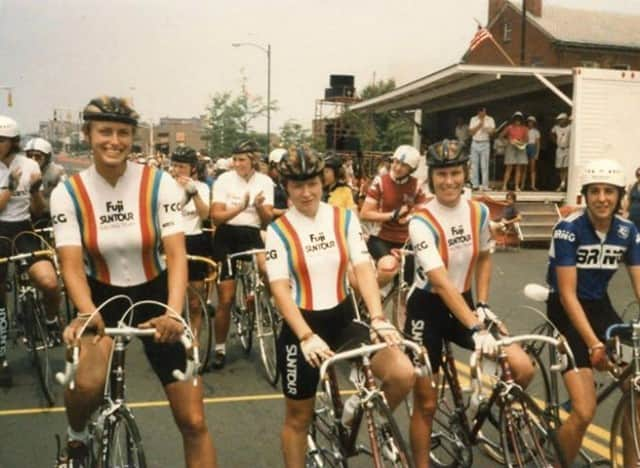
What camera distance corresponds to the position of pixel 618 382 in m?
4.23

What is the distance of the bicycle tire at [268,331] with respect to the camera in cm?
706

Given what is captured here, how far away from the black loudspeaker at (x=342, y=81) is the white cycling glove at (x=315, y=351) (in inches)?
2020

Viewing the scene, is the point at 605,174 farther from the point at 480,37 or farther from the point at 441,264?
the point at 480,37

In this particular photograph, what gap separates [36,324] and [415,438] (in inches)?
155

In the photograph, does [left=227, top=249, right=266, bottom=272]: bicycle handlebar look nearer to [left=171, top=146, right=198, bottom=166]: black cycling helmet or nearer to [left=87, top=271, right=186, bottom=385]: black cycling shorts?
[left=171, top=146, right=198, bottom=166]: black cycling helmet

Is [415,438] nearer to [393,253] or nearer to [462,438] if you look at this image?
[462,438]

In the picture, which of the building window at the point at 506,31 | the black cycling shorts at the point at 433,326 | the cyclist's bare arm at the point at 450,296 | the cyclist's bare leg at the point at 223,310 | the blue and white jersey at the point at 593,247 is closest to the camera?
the cyclist's bare arm at the point at 450,296

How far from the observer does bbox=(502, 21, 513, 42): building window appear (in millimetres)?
54781

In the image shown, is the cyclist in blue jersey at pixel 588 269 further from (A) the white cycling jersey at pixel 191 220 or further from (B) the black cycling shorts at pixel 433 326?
(A) the white cycling jersey at pixel 191 220

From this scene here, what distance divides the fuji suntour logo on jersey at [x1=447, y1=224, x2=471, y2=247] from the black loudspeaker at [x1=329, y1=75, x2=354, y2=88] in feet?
165

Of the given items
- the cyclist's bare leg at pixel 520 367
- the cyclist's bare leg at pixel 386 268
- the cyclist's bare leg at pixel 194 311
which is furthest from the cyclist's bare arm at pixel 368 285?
the cyclist's bare leg at pixel 194 311

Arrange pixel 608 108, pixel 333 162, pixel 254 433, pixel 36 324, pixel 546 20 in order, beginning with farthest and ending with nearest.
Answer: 1. pixel 546 20
2. pixel 608 108
3. pixel 333 162
4. pixel 36 324
5. pixel 254 433

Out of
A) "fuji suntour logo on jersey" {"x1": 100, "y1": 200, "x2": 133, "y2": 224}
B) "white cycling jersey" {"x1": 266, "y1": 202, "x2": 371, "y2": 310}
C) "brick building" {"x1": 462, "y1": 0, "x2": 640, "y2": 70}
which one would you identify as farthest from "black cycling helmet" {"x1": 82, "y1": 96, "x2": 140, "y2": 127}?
"brick building" {"x1": 462, "y1": 0, "x2": 640, "y2": 70}

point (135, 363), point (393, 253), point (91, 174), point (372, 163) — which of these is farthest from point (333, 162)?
point (372, 163)
